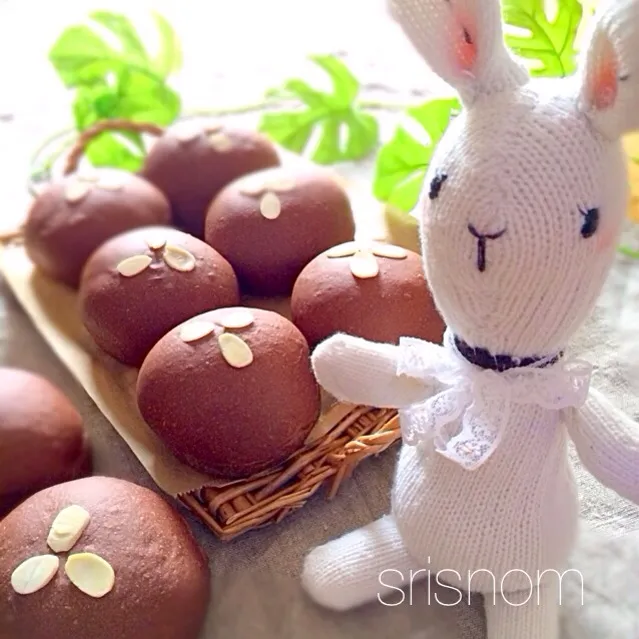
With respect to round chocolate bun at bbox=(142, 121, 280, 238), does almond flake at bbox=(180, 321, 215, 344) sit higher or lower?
lower

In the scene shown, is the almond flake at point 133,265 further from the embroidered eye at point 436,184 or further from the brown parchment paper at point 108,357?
the embroidered eye at point 436,184

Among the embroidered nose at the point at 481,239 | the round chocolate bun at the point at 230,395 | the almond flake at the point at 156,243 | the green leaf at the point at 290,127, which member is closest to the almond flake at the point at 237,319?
the round chocolate bun at the point at 230,395

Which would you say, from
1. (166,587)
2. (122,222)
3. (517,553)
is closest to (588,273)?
(517,553)

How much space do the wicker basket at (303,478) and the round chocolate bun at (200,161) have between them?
0.91ft

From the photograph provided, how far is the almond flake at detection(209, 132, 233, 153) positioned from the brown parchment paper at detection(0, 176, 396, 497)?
0.45 feet

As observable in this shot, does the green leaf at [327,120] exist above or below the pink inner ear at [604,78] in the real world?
below

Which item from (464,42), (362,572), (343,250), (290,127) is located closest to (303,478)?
(362,572)

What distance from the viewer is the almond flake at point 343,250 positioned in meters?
0.65

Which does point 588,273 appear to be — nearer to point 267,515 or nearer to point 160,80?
point 267,515

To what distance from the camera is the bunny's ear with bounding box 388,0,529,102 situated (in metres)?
0.41

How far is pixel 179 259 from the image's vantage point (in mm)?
662

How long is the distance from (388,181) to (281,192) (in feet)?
0.45

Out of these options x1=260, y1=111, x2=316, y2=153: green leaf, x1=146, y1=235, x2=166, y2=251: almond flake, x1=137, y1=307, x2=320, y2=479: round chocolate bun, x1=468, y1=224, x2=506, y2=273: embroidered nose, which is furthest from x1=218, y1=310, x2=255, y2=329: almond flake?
x1=260, y1=111, x2=316, y2=153: green leaf

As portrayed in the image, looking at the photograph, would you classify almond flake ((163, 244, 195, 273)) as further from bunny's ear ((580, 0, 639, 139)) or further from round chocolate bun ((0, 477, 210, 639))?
bunny's ear ((580, 0, 639, 139))
